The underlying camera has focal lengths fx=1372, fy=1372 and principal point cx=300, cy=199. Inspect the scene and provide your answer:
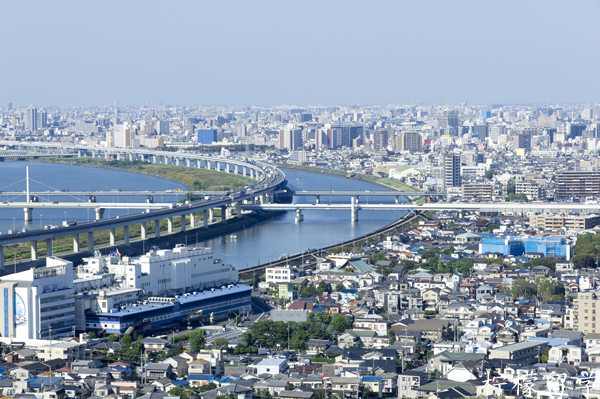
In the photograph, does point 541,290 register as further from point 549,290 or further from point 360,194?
point 360,194

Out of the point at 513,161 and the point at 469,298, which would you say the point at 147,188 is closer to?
the point at 513,161

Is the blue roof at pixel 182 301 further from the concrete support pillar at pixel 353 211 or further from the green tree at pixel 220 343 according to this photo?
the concrete support pillar at pixel 353 211

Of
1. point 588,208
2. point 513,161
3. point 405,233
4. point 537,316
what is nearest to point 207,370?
point 537,316

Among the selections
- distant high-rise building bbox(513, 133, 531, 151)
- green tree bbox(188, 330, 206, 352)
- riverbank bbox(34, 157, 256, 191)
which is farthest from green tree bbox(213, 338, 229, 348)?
distant high-rise building bbox(513, 133, 531, 151)

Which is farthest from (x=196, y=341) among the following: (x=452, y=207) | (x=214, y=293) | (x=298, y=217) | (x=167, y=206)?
(x=452, y=207)

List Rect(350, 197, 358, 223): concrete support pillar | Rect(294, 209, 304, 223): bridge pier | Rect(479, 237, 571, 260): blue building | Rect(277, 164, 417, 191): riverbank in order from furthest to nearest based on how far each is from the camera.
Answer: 1. Rect(277, 164, 417, 191): riverbank
2. Rect(350, 197, 358, 223): concrete support pillar
3. Rect(294, 209, 304, 223): bridge pier
4. Rect(479, 237, 571, 260): blue building

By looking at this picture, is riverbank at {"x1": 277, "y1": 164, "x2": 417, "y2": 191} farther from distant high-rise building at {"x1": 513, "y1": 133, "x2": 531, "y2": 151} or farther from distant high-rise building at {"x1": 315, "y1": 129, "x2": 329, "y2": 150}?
distant high-rise building at {"x1": 513, "y1": 133, "x2": 531, "y2": 151}
